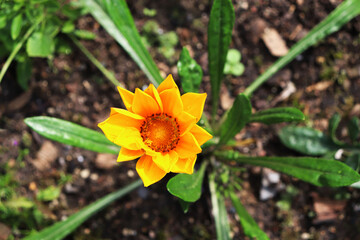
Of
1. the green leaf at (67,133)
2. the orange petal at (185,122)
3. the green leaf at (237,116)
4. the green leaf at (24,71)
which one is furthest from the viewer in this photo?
the green leaf at (24,71)

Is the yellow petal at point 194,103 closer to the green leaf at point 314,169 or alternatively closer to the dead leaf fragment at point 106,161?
the green leaf at point 314,169

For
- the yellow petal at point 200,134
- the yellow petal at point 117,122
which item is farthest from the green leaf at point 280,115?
the yellow petal at point 117,122

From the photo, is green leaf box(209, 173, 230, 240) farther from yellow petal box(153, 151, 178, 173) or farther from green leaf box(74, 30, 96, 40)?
green leaf box(74, 30, 96, 40)

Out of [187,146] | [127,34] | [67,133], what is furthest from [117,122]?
[127,34]

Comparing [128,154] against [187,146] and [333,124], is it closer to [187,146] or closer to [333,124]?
[187,146]

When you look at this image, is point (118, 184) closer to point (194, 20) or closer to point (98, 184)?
point (98, 184)

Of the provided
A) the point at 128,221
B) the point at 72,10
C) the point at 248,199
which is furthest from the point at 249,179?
the point at 72,10
